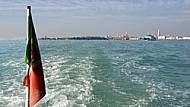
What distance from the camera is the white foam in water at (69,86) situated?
11.7 metres

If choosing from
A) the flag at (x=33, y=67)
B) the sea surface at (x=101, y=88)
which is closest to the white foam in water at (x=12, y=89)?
the sea surface at (x=101, y=88)

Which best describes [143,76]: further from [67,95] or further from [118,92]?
[67,95]

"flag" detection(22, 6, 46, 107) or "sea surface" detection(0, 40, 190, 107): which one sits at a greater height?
"flag" detection(22, 6, 46, 107)

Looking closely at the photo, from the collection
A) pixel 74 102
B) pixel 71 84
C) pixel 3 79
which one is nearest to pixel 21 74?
pixel 3 79

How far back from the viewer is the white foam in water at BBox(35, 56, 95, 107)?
38.3ft

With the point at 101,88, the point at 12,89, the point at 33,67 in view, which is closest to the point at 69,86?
the point at 101,88

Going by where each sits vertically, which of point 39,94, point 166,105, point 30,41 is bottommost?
point 166,105

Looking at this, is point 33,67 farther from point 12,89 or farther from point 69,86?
point 12,89

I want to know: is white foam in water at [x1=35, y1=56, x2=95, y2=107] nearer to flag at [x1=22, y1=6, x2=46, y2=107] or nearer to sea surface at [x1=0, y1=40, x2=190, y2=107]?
sea surface at [x1=0, y1=40, x2=190, y2=107]

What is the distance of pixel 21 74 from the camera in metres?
18.6

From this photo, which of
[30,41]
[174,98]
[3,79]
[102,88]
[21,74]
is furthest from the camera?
[21,74]

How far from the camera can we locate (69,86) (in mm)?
14195

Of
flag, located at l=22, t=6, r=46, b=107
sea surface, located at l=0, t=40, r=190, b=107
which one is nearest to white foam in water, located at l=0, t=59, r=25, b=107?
sea surface, located at l=0, t=40, r=190, b=107

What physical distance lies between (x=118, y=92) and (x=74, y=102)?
2635 mm
